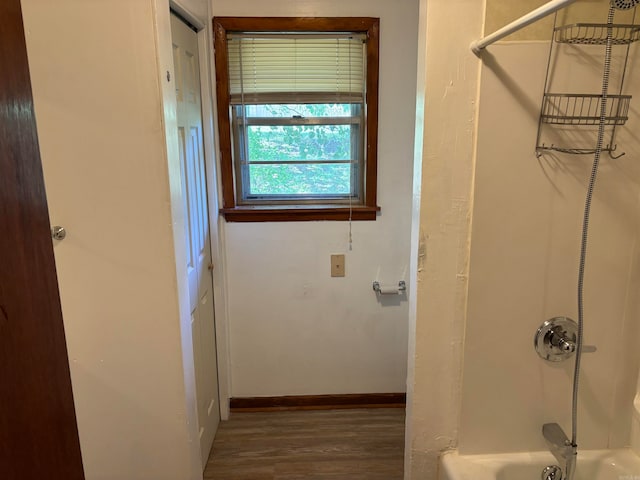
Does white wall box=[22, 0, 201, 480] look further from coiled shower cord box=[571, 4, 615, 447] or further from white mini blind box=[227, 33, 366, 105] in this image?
coiled shower cord box=[571, 4, 615, 447]

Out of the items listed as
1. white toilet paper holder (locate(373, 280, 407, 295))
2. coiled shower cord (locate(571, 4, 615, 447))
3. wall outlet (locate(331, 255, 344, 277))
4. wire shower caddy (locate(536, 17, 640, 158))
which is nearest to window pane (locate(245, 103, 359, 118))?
wall outlet (locate(331, 255, 344, 277))

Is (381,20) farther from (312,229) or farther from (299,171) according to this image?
(312,229)

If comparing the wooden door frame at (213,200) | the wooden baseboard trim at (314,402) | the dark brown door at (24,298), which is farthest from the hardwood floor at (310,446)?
the dark brown door at (24,298)

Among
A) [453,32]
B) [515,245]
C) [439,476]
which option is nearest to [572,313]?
[515,245]

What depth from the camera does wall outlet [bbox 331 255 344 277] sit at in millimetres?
2375

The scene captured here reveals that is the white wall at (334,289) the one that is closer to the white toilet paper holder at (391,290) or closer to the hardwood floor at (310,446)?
the white toilet paper holder at (391,290)

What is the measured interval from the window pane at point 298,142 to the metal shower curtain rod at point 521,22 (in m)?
1.10

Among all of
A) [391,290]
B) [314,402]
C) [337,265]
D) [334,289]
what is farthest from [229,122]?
[314,402]

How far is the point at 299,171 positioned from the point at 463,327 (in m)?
1.23

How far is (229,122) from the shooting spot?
221cm

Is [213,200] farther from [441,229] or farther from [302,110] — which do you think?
[441,229]

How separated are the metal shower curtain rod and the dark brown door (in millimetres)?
924

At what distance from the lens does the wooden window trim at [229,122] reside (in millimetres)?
2107

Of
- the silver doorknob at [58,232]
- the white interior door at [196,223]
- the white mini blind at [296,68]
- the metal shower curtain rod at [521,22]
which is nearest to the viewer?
the metal shower curtain rod at [521,22]
